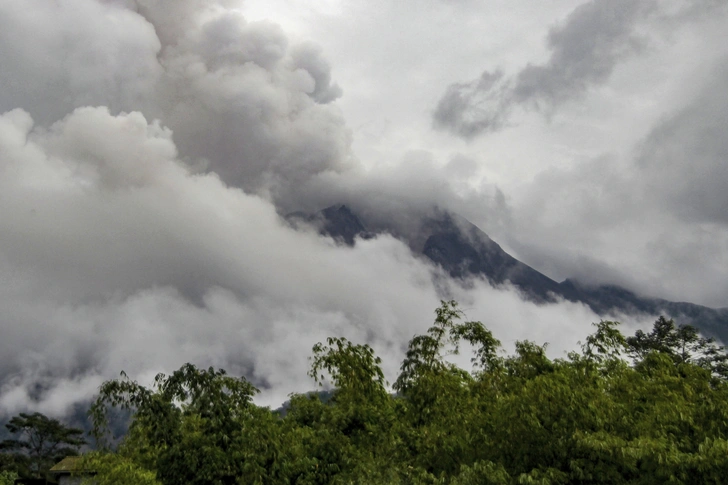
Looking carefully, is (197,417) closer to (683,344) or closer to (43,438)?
(683,344)

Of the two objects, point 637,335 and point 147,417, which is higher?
point 637,335

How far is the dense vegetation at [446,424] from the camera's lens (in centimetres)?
1477

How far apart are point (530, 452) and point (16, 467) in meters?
97.2

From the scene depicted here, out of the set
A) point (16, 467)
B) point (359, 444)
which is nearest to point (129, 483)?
point (359, 444)

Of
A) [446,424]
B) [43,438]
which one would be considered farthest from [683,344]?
[43,438]

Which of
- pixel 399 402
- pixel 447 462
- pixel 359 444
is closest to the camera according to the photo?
pixel 447 462

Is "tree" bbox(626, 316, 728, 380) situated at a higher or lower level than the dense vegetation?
higher

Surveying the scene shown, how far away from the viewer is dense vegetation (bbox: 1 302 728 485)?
14766mm

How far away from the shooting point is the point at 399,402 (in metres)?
26.7

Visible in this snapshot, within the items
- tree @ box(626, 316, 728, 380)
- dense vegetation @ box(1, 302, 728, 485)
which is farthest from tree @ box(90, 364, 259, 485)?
tree @ box(626, 316, 728, 380)

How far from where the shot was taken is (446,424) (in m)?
20.1

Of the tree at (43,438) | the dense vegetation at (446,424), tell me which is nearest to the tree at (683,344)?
the dense vegetation at (446,424)

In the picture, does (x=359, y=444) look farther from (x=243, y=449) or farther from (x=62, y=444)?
(x=62, y=444)

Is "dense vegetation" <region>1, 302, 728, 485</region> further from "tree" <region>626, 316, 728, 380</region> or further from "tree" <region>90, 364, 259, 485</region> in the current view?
"tree" <region>626, 316, 728, 380</region>
